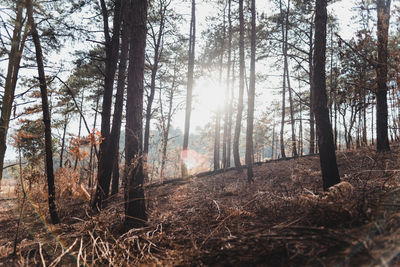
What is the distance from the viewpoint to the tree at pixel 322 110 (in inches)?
145

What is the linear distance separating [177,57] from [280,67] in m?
7.64

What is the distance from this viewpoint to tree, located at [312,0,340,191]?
3688 millimetres

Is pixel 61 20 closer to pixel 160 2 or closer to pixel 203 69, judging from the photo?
pixel 160 2

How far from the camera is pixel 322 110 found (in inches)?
150

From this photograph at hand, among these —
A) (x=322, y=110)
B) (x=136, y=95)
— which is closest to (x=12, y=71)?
(x=136, y=95)

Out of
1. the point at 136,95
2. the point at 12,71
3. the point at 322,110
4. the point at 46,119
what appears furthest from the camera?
the point at 12,71

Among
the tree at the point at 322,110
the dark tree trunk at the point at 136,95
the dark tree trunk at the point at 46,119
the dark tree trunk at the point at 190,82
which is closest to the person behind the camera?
the dark tree trunk at the point at 136,95

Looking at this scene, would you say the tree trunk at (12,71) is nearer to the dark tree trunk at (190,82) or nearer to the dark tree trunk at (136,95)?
the dark tree trunk at (136,95)

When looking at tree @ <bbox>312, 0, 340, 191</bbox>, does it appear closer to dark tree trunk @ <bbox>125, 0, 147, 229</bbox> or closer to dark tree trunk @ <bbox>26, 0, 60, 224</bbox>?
dark tree trunk @ <bbox>125, 0, 147, 229</bbox>

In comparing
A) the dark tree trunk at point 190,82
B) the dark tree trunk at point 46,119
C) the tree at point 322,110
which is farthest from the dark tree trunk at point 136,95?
the dark tree trunk at point 190,82

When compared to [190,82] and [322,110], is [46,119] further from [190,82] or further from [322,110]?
[190,82]

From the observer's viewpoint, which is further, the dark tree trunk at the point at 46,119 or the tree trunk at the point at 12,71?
the tree trunk at the point at 12,71

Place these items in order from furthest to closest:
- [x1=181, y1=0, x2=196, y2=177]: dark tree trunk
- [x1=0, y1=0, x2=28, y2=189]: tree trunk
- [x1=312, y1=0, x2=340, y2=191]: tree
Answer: [x1=181, y1=0, x2=196, y2=177]: dark tree trunk < [x1=0, y1=0, x2=28, y2=189]: tree trunk < [x1=312, y1=0, x2=340, y2=191]: tree

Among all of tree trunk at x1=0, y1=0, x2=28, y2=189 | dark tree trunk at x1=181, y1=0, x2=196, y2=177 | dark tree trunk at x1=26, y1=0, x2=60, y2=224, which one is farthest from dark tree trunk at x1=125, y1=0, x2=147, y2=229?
dark tree trunk at x1=181, y1=0, x2=196, y2=177
